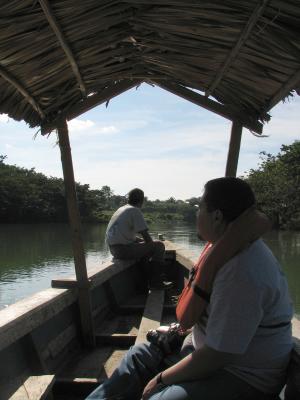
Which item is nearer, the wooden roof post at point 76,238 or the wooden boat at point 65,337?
the wooden boat at point 65,337

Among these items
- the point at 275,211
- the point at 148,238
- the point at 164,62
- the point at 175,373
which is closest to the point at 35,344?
the point at 175,373

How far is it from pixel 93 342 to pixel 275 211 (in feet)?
140

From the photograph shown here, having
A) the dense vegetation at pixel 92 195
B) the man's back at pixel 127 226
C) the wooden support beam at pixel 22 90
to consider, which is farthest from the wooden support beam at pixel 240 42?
the dense vegetation at pixel 92 195

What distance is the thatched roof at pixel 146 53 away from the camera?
1.92m

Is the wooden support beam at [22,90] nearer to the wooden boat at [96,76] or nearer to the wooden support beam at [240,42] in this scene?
the wooden boat at [96,76]

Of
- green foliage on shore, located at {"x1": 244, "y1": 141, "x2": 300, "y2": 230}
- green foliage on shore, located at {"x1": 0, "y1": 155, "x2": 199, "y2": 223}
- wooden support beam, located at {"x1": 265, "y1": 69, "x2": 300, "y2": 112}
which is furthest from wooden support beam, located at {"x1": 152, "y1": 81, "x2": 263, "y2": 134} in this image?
green foliage on shore, located at {"x1": 0, "y1": 155, "x2": 199, "y2": 223}

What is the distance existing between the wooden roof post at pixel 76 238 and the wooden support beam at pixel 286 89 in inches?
54.7

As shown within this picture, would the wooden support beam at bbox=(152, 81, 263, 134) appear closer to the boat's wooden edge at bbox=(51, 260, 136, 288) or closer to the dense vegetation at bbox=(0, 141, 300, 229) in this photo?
the boat's wooden edge at bbox=(51, 260, 136, 288)

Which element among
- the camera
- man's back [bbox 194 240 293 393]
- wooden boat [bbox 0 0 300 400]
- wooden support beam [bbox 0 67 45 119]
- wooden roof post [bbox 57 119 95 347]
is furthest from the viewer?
wooden roof post [bbox 57 119 95 347]

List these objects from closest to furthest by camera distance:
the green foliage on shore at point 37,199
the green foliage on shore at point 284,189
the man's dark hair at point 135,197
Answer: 1. the man's dark hair at point 135,197
2. the green foliage on shore at point 284,189
3. the green foliage on shore at point 37,199

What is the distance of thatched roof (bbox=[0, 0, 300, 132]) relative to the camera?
6.30ft

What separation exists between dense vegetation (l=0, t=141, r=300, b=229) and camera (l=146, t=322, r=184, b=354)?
3364cm

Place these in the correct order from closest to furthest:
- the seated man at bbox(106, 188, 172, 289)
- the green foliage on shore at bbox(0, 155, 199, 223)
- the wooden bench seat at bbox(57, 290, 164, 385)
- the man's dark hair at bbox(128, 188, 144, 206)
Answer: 1. the wooden bench seat at bbox(57, 290, 164, 385)
2. the seated man at bbox(106, 188, 172, 289)
3. the man's dark hair at bbox(128, 188, 144, 206)
4. the green foliage on shore at bbox(0, 155, 199, 223)

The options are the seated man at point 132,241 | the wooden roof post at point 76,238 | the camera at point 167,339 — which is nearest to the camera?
the camera at point 167,339
